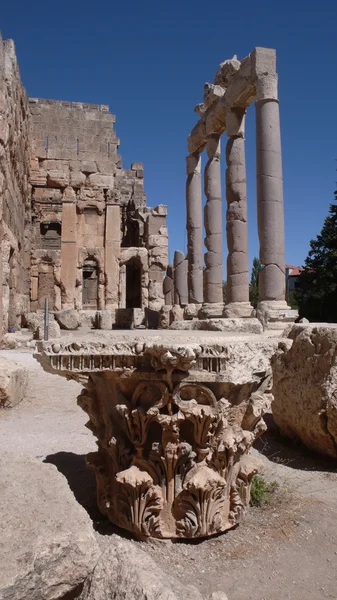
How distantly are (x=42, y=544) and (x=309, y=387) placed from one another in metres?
3.68

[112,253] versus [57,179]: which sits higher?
[57,179]

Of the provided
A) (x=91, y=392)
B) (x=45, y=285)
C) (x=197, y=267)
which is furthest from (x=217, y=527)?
(x=45, y=285)

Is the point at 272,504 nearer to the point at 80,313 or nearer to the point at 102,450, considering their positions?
the point at 102,450

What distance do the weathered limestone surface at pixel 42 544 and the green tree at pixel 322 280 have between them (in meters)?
24.5

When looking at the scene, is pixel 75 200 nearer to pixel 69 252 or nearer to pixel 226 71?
pixel 69 252

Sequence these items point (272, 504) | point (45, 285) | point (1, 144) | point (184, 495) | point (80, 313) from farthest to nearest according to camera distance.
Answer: point (45, 285), point (80, 313), point (1, 144), point (272, 504), point (184, 495)

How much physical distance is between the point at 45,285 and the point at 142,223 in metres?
6.50

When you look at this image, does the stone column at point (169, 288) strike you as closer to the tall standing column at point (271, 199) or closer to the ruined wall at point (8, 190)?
the ruined wall at point (8, 190)

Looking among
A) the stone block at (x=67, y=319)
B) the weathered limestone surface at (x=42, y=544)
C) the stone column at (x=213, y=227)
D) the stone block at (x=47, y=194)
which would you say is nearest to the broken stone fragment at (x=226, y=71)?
the stone column at (x=213, y=227)

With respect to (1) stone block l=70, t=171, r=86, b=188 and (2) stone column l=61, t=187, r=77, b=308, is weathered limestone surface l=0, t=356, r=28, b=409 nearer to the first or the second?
(2) stone column l=61, t=187, r=77, b=308

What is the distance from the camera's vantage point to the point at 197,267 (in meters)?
16.1

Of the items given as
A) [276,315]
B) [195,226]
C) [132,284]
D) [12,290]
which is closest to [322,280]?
[132,284]

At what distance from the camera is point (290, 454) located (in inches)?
209

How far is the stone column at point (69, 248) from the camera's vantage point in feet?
62.6
